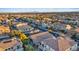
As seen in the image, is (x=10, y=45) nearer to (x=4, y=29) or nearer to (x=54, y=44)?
(x=4, y=29)

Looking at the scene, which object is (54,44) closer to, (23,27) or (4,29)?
(23,27)

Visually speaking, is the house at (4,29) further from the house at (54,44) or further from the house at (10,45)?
the house at (54,44)

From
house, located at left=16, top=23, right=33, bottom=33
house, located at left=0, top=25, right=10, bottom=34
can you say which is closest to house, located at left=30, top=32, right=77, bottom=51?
house, located at left=16, top=23, right=33, bottom=33

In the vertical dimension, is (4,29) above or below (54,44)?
above

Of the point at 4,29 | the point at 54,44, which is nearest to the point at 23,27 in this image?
the point at 4,29

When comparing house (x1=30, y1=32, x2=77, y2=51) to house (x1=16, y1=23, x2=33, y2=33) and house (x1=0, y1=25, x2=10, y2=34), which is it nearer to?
house (x1=16, y1=23, x2=33, y2=33)
